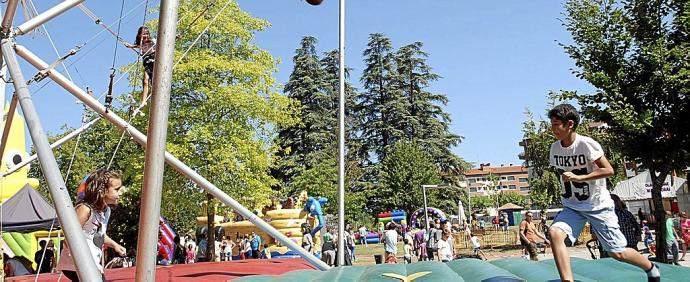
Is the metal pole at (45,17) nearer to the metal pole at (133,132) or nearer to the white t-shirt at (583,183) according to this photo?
the metal pole at (133,132)

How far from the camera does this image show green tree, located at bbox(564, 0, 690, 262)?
1219 centimetres

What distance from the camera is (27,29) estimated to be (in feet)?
14.6

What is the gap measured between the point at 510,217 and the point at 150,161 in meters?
53.2

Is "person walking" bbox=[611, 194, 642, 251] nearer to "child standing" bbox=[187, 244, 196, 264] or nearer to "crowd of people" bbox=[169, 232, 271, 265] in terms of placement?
"crowd of people" bbox=[169, 232, 271, 265]

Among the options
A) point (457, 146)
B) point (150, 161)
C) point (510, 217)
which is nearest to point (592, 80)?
point (150, 161)

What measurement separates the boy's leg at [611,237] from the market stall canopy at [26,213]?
10184mm

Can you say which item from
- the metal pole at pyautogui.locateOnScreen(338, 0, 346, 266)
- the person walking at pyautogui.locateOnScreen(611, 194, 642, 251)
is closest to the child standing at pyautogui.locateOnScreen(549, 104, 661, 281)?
the person walking at pyautogui.locateOnScreen(611, 194, 642, 251)

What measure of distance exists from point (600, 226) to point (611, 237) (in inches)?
3.7

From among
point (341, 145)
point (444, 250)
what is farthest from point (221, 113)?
point (341, 145)

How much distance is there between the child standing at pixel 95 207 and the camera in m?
3.97

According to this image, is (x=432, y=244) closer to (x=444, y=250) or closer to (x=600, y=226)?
(x=444, y=250)

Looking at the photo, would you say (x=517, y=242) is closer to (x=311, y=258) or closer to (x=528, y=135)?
(x=528, y=135)

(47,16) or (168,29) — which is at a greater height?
(47,16)

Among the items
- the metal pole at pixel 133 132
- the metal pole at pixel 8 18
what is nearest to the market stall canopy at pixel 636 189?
the metal pole at pixel 133 132
